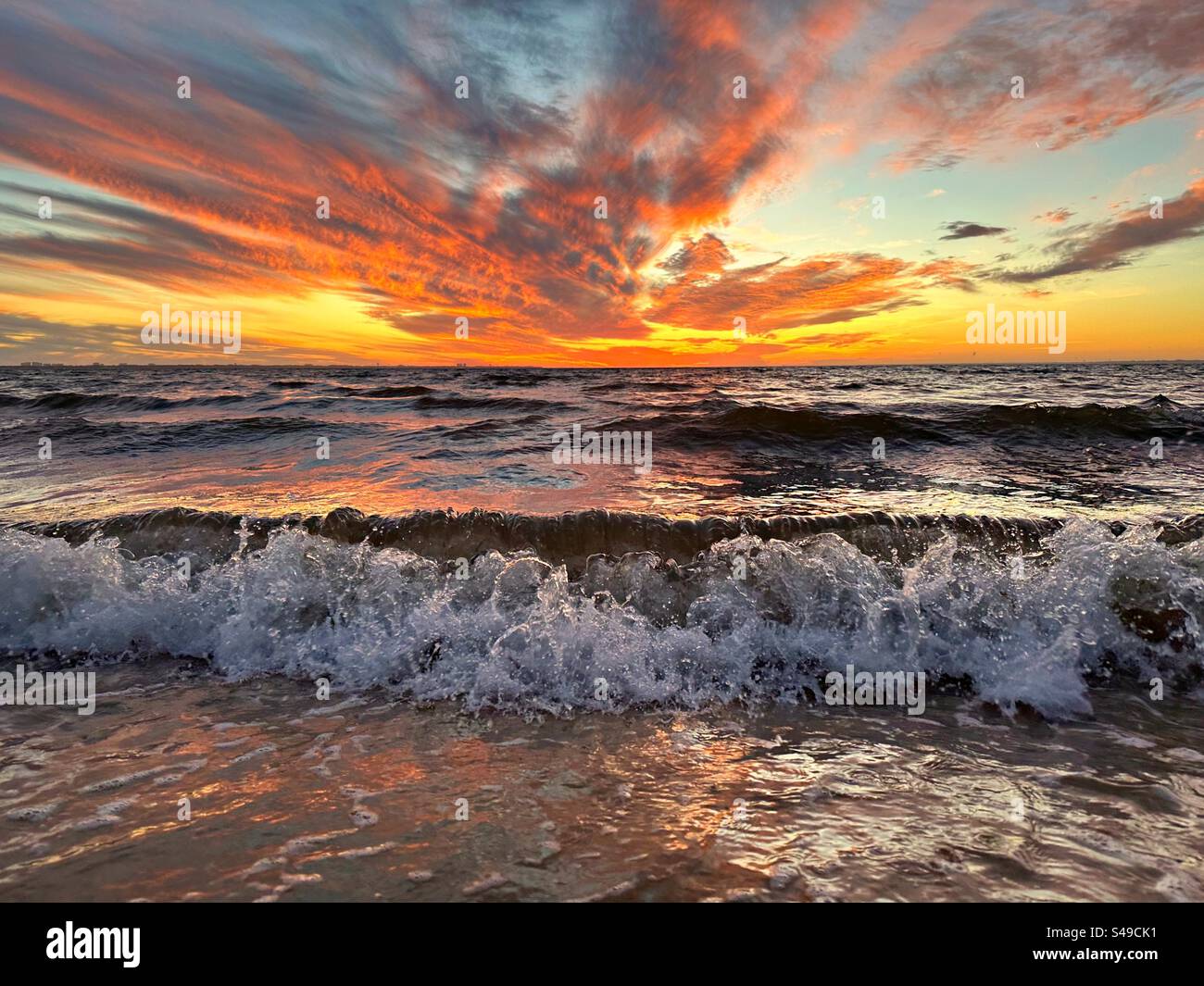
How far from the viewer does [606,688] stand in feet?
15.1

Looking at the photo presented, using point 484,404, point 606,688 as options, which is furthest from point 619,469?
point 484,404

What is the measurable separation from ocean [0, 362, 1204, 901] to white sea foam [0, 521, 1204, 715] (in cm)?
3

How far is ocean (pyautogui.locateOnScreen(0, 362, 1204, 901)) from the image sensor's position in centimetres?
272

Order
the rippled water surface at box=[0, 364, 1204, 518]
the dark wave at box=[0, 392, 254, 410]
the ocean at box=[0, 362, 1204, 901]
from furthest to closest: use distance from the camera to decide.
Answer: the dark wave at box=[0, 392, 254, 410], the rippled water surface at box=[0, 364, 1204, 518], the ocean at box=[0, 362, 1204, 901]

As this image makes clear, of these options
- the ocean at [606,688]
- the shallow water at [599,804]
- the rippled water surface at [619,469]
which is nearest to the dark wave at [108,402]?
the rippled water surface at [619,469]

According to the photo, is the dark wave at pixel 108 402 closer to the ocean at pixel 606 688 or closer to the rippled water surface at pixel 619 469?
the rippled water surface at pixel 619 469

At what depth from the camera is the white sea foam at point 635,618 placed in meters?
4.78

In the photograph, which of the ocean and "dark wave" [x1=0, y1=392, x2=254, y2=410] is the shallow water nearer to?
the ocean

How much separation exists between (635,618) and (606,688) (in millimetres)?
963

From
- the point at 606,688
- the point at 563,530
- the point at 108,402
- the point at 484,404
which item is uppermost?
the point at 108,402

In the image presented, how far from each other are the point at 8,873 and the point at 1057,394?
32244mm

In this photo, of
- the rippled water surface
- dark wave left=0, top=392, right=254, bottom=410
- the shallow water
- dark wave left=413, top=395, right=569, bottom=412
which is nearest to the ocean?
the shallow water

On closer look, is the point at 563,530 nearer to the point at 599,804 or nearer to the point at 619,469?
the point at 599,804
